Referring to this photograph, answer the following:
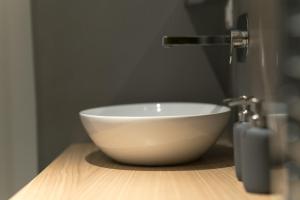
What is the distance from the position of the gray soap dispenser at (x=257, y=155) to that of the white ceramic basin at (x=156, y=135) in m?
0.24

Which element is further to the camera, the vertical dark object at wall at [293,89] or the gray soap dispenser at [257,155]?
the gray soap dispenser at [257,155]

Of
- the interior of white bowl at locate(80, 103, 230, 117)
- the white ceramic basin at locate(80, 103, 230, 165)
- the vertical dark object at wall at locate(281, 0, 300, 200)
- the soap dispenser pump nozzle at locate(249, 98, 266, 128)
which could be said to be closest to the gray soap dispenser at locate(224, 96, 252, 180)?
the soap dispenser pump nozzle at locate(249, 98, 266, 128)

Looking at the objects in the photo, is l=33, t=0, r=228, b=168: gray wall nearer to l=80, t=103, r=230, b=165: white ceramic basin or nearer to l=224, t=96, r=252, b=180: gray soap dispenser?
l=80, t=103, r=230, b=165: white ceramic basin

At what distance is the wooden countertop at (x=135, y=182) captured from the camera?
845 mm

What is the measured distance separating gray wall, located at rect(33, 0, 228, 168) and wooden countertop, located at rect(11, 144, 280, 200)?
307 millimetres

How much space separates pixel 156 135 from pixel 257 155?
1.00 feet

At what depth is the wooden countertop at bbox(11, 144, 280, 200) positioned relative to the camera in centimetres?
85

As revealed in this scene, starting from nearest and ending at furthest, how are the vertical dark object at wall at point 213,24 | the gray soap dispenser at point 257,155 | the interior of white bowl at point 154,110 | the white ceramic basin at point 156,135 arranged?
the gray soap dispenser at point 257,155, the white ceramic basin at point 156,135, the interior of white bowl at point 154,110, the vertical dark object at wall at point 213,24

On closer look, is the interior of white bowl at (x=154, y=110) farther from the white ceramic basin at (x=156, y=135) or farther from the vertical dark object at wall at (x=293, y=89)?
the vertical dark object at wall at (x=293, y=89)

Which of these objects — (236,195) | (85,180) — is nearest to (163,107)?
(85,180)

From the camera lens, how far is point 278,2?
2.01 ft

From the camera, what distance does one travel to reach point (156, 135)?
102 centimetres

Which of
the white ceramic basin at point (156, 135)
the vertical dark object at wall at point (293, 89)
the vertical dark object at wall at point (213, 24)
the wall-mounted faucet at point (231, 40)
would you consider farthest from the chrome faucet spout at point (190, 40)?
the vertical dark object at wall at point (293, 89)

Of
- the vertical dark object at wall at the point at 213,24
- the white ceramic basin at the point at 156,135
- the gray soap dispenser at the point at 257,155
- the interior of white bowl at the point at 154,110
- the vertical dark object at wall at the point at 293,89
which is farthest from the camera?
the vertical dark object at wall at the point at 213,24
